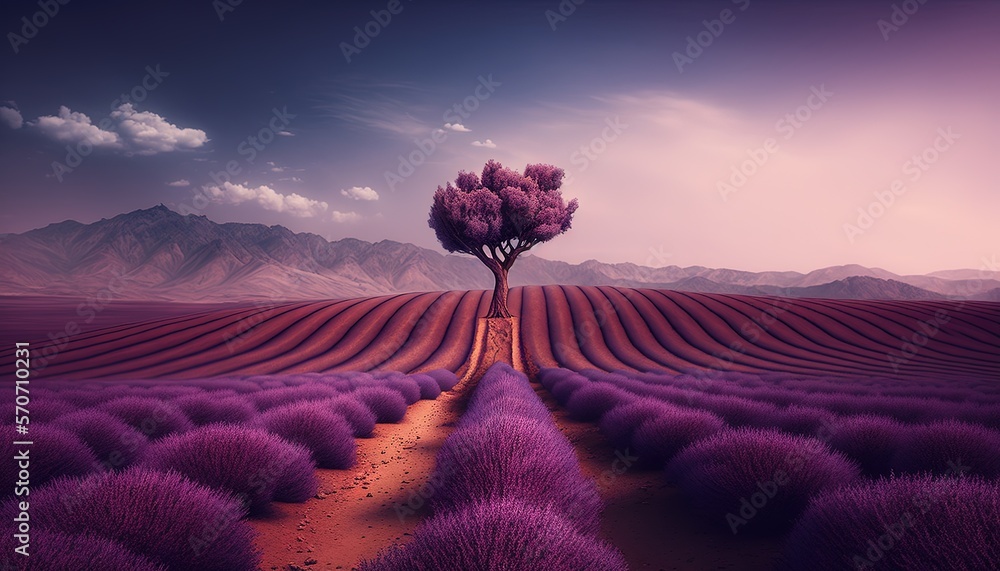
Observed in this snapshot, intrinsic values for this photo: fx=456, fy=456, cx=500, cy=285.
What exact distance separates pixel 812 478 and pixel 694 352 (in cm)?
1917

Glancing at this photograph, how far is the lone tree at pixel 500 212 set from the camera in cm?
1794

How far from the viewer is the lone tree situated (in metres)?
17.9

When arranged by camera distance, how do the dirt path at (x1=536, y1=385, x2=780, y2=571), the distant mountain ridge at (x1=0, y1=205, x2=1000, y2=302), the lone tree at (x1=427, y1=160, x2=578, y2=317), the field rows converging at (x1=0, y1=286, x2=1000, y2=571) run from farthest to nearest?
the distant mountain ridge at (x1=0, y1=205, x2=1000, y2=302)
the lone tree at (x1=427, y1=160, x2=578, y2=317)
the dirt path at (x1=536, y1=385, x2=780, y2=571)
the field rows converging at (x1=0, y1=286, x2=1000, y2=571)

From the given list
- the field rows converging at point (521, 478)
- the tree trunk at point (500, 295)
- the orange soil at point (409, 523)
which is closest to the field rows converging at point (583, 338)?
the tree trunk at point (500, 295)

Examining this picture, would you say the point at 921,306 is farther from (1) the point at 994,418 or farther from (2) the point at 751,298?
(1) the point at 994,418

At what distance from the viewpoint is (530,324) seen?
25.3 metres

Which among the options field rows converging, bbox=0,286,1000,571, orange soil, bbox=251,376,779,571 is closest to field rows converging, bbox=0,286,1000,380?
field rows converging, bbox=0,286,1000,571

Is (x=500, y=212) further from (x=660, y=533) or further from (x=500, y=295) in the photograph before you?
(x=660, y=533)

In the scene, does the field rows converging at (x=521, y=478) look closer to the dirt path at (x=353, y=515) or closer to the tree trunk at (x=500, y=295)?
the dirt path at (x=353, y=515)

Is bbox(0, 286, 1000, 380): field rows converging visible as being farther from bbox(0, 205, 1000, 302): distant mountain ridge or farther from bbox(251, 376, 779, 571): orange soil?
bbox(0, 205, 1000, 302): distant mountain ridge

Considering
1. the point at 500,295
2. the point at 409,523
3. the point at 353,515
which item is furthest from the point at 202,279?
the point at 409,523

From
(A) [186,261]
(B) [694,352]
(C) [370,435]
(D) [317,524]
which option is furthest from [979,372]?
(A) [186,261]

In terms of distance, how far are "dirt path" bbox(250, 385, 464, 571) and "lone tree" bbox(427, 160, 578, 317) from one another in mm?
12195

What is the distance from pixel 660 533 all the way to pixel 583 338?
20195 millimetres
